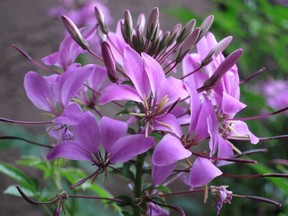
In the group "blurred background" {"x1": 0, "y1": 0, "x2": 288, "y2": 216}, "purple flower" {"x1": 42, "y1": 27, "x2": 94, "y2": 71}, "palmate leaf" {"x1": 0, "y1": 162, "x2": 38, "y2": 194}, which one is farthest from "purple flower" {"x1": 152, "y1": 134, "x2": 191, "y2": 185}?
"blurred background" {"x1": 0, "y1": 0, "x2": 288, "y2": 216}

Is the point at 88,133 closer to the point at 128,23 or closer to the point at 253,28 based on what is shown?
the point at 128,23

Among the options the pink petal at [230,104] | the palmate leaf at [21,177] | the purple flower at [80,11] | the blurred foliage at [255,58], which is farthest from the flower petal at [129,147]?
the purple flower at [80,11]

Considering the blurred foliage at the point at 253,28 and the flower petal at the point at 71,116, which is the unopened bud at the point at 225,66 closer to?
the flower petal at the point at 71,116

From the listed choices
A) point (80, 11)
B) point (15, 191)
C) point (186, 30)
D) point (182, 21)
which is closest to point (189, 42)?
point (186, 30)

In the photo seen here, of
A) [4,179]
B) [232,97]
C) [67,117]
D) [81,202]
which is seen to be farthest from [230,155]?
[4,179]

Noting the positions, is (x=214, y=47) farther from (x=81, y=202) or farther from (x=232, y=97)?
(x=81, y=202)

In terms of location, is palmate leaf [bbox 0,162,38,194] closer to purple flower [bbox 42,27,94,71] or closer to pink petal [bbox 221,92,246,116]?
purple flower [bbox 42,27,94,71]
